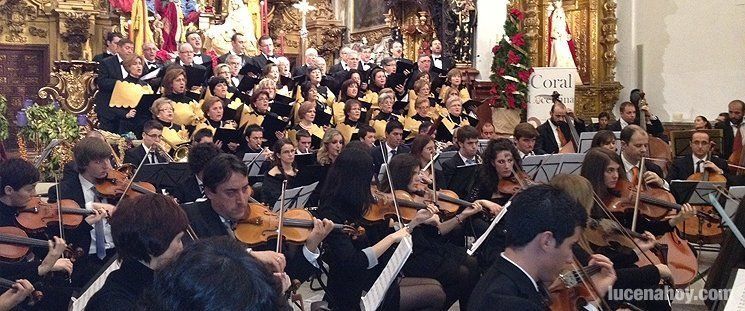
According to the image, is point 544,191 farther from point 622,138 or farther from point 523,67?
point 523,67

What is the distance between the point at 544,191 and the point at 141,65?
7.52 metres

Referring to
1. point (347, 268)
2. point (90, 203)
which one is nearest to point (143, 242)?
point (347, 268)

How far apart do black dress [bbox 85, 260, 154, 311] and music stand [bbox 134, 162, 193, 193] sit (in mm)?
3375

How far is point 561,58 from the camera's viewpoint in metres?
12.5

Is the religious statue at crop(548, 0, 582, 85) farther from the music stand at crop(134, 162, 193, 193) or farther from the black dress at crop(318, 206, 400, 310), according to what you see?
the black dress at crop(318, 206, 400, 310)

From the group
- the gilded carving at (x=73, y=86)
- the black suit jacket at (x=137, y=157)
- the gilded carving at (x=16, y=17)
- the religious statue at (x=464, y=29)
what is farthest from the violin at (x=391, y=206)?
the gilded carving at (x=16, y=17)

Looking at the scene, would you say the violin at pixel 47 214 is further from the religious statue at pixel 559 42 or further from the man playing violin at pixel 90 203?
the religious statue at pixel 559 42

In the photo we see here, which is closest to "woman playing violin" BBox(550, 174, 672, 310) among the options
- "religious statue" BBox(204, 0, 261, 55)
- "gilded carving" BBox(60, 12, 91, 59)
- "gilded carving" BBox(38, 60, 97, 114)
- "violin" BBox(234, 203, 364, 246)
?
"violin" BBox(234, 203, 364, 246)

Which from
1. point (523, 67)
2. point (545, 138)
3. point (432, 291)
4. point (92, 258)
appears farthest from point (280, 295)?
point (523, 67)

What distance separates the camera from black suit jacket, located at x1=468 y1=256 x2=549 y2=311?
101 inches

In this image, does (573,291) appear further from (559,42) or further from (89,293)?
(559,42)

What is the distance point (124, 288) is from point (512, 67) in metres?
10.5

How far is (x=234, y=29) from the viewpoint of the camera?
1545 centimetres

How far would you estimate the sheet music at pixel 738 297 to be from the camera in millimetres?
2861
